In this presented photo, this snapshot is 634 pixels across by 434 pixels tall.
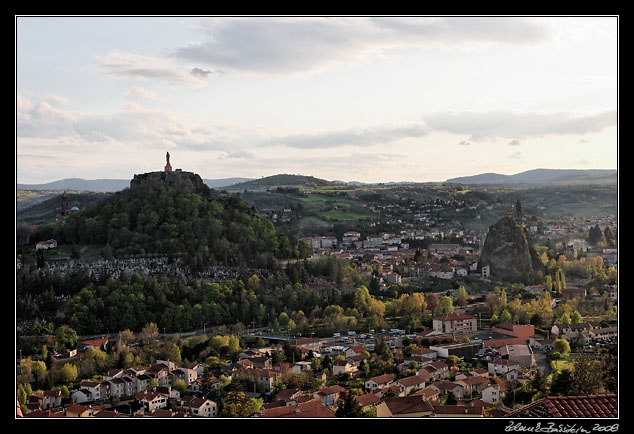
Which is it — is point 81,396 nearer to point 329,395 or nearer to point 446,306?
point 329,395

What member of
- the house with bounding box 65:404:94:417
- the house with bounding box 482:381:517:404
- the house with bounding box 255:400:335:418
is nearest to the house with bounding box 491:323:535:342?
the house with bounding box 482:381:517:404

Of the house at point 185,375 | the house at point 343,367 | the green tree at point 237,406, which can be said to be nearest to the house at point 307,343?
the house at point 343,367

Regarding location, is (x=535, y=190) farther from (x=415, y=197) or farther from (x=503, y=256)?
(x=415, y=197)

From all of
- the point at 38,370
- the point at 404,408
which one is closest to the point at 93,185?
the point at 38,370

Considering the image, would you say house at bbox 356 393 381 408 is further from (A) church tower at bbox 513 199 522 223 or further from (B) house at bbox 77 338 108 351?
(A) church tower at bbox 513 199 522 223

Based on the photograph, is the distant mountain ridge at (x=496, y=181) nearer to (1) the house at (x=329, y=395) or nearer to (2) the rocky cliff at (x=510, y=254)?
(2) the rocky cliff at (x=510, y=254)

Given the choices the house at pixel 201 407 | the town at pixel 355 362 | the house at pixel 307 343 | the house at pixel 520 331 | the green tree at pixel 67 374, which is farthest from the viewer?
the house at pixel 520 331

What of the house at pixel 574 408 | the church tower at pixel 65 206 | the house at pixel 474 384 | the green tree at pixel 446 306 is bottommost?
the house at pixel 474 384
